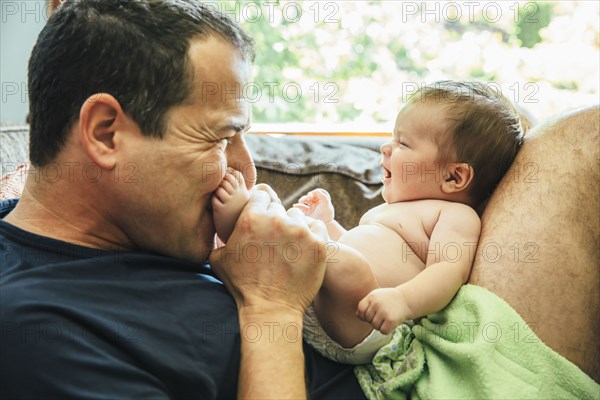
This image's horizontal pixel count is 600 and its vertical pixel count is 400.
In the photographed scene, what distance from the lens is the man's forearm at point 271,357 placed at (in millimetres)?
1037

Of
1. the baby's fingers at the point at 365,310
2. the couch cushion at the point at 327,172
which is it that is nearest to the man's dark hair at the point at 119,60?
the baby's fingers at the point at 365,310

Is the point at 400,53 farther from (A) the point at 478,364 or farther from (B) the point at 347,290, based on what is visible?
(A) the point at 478,364

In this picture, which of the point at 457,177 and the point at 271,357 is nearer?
the point at 271,357

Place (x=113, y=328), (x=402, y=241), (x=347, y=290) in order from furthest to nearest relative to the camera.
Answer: (x=402, y=241) → (x=347, y=290) → (x=113, y=328)

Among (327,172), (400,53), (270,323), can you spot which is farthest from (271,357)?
(400,53)

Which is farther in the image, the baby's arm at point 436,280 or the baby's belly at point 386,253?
the baby's belly at point 386,253

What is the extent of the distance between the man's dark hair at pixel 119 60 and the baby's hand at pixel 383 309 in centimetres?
45

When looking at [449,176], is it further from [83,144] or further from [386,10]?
[386,10]

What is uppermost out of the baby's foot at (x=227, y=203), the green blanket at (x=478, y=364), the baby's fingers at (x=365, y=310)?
the baby's foot at (x=227, y=203)

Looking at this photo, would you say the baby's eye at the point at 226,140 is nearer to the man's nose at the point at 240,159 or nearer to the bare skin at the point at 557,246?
the man's nose at the point at 240,159

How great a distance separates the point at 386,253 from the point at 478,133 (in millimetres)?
315

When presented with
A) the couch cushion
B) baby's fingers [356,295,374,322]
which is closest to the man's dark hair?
baby's fingers [356,295,374,322]

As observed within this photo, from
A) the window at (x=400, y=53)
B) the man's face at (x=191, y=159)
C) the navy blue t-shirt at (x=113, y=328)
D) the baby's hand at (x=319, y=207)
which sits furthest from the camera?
the window at (x=400, y=53)

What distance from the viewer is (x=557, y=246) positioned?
3.89 ft
